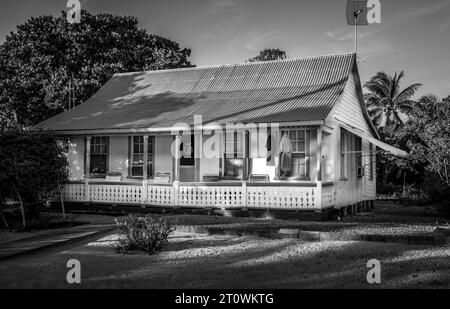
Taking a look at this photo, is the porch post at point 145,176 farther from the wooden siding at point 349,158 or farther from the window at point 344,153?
the window at point 344,153

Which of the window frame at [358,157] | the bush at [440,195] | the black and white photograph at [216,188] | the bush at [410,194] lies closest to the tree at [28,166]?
the black and white photograph at [216,188]

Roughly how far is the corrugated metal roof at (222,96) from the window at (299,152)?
3.22 ft

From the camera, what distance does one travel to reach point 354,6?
2023 centimetres

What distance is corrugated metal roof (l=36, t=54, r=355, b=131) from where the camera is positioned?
16938 millimetres

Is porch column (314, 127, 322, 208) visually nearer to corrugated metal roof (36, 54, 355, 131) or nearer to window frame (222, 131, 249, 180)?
corrugated metal roof (36, 54, 355, 131)

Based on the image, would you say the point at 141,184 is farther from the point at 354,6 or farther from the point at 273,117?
the point at 354,6

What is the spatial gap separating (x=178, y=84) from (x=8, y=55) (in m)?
16.4

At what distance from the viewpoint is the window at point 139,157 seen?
19.6m

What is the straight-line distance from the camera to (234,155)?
18.0 meters

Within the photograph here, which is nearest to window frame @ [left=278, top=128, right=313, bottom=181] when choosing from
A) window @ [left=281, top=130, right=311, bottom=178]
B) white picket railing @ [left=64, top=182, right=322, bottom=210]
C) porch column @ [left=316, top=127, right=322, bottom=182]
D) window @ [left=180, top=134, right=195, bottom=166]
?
window @ [left=281, top=130, right=311, bottom=178]

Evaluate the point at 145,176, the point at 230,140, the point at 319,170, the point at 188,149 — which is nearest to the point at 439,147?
the point at 319,170

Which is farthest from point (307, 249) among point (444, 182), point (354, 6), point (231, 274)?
point (354, 6)

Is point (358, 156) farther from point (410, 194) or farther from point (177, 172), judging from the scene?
point (410, 194)

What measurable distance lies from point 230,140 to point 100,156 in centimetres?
586
